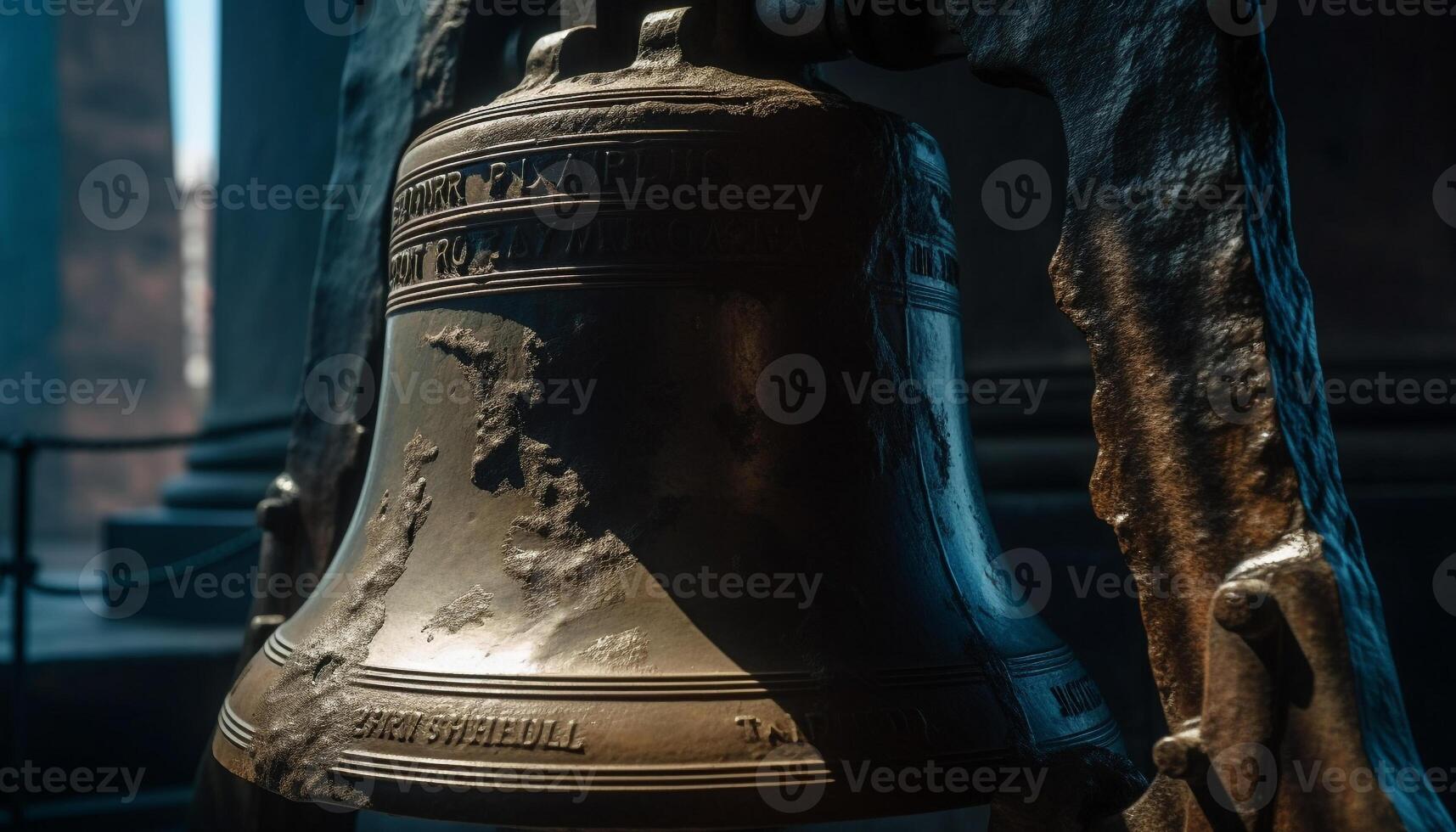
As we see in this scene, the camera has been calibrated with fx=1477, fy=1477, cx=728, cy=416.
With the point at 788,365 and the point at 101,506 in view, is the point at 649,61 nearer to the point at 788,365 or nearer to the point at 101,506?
the point at 788,365

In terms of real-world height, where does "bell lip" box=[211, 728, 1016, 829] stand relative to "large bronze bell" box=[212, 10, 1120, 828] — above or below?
below

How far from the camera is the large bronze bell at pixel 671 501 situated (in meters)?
1.21

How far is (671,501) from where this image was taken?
1.33m

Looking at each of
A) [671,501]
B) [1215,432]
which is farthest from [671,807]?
[1215,432]

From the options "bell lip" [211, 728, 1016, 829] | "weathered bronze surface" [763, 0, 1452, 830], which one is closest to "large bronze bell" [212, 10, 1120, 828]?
"bell lip" [211, 728, 1016, 829]

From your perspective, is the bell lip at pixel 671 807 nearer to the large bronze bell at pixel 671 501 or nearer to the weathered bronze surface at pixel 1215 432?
the large bronze bell at pixel 671 501

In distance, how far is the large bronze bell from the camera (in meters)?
1.21

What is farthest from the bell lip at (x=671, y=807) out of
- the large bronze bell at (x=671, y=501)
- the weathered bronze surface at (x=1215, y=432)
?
the weathered bronze surface at (x=1215, y=432)

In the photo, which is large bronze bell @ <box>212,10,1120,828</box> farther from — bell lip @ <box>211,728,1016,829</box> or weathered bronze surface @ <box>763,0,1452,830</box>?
weathered bronze surface @ <box>763,0,1452,830</box>

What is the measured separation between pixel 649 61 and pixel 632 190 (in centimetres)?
16

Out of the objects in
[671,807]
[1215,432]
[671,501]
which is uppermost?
[1215,432]

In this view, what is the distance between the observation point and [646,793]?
1.16 m

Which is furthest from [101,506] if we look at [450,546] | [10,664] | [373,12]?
[450,546]

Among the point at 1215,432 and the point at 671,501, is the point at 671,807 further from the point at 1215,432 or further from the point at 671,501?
the point at 1215,432
